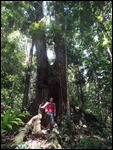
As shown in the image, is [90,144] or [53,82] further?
[53,82]

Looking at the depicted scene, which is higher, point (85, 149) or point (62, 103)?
point (62, 103)

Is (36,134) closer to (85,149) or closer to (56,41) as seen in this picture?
(85,149)

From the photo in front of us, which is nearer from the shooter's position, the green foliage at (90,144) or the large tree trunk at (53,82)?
the green foliage at (90,144)

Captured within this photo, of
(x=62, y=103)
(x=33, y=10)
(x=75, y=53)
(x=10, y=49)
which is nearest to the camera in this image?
(x=62, y=103)

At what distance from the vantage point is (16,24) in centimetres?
1170

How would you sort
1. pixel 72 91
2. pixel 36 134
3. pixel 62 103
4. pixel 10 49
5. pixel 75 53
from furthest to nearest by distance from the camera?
1. pixel 72 91
2. pixel 75 53
3. pixel 10 49
4. pixel 62 103
5. pixel 36 134

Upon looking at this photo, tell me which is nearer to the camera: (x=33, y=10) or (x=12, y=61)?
(x=12, y=61)

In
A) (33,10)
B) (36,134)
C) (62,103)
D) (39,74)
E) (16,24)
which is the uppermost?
(33,10)

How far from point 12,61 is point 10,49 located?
93 centimetres

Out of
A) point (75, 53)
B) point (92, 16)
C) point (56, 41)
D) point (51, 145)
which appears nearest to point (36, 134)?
point (51, 145)

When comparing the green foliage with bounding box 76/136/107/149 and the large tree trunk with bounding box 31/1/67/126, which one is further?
the large tree trunk with bounding box 31/1/67/126

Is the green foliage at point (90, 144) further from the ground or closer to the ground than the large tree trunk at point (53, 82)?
closer to the ground

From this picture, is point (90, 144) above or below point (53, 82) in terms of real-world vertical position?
below

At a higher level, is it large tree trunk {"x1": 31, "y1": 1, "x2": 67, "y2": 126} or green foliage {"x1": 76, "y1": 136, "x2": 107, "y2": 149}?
large tree trunk {"x1": 31, "y1": 1, "x2": 67, "y2": 126}
